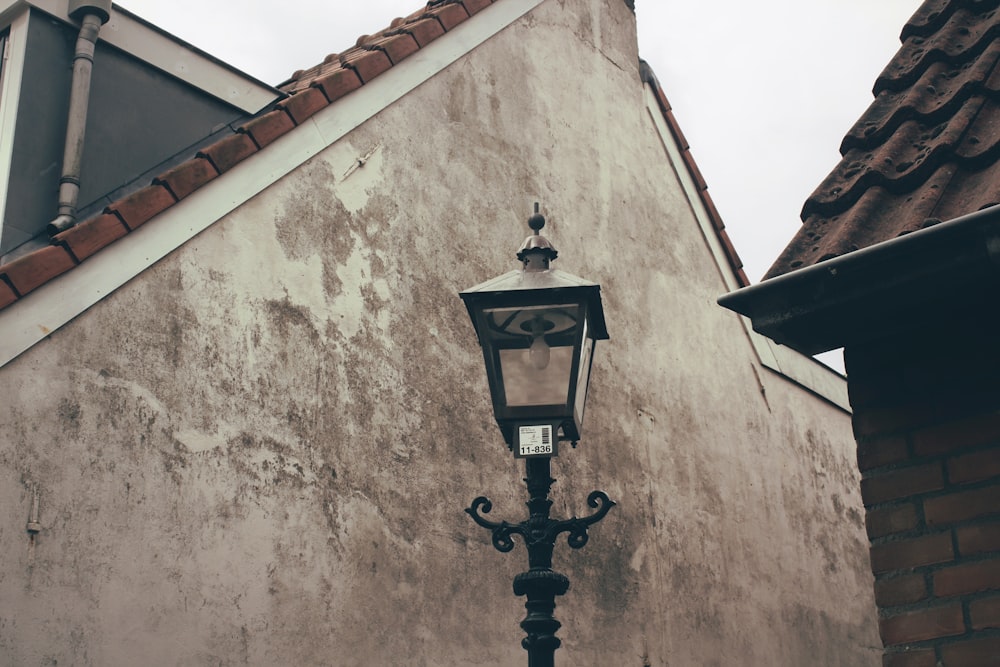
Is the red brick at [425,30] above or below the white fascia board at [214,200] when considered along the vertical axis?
above

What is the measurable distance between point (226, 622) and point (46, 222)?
2539mm

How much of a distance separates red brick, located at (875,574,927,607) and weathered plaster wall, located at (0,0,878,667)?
3737 millimetres

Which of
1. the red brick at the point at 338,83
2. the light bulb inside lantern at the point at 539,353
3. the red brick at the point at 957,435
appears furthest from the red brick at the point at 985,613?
the red brick at the point at 338,83

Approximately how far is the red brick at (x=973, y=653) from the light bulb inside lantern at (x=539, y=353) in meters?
1.75

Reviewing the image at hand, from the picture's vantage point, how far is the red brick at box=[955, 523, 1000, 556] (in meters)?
3.12

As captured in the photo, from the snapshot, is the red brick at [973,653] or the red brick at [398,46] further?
the red brick at [398,46]

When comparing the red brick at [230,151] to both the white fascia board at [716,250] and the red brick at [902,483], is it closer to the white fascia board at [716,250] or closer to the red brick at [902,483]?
the red brick at [902,483]

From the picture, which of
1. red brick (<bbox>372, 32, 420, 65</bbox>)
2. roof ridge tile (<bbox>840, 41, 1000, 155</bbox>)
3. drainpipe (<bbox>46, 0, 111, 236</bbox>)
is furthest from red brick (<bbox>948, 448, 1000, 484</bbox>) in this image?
red brick (<bbox>372, 32, 420, 65</bbox>)

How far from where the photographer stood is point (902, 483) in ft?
11.0

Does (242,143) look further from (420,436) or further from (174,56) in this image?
(420,436)

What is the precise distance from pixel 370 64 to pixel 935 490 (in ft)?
18.3

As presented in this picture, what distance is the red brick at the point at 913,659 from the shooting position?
3.13 metres

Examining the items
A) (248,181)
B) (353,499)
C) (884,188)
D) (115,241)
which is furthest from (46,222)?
(884,188)

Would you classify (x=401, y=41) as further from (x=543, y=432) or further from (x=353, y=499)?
(x=543, y=432)
